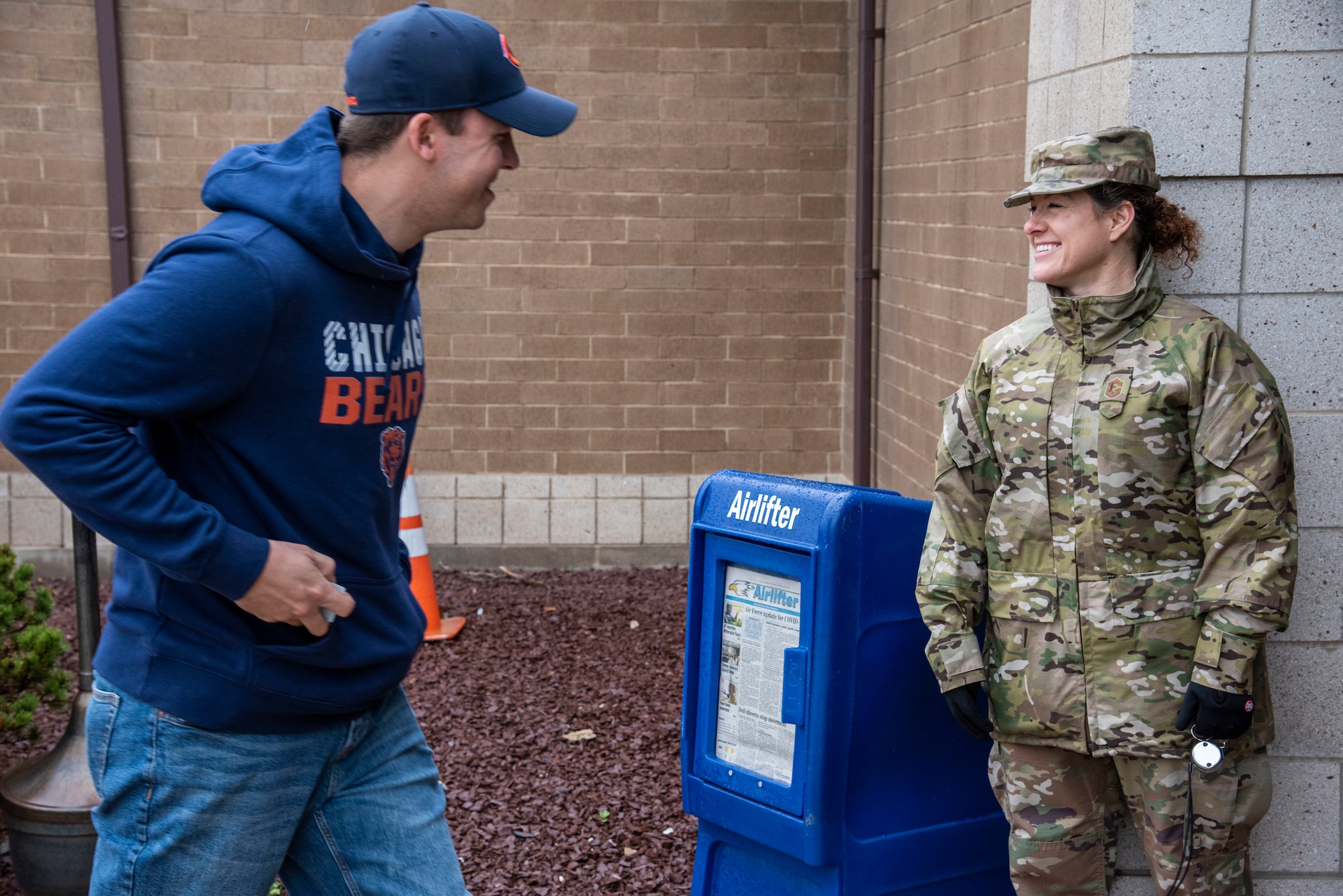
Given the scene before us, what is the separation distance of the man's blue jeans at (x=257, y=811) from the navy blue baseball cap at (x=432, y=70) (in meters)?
1.01

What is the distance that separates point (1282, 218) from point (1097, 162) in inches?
23.9

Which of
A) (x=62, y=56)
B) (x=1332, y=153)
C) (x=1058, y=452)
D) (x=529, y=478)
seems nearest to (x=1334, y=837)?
(x=1058, y=452)

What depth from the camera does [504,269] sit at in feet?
24.0

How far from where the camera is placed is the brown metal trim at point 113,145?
689 centimetres

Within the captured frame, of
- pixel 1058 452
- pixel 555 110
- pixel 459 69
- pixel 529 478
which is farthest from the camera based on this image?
pixel 529 478

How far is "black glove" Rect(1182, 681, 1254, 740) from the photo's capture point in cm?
256

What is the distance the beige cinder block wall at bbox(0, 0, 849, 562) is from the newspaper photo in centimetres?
439

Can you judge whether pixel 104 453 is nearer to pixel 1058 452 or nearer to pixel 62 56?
pixel 1058 452

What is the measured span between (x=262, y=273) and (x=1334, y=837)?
278 centimetres

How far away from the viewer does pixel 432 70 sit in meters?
2.12

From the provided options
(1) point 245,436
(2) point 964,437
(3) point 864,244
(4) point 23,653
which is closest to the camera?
(1) point 245,436

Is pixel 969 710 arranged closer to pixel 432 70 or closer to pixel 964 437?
pixel 964 437

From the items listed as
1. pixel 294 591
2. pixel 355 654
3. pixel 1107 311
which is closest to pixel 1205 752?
pixel 1107 311

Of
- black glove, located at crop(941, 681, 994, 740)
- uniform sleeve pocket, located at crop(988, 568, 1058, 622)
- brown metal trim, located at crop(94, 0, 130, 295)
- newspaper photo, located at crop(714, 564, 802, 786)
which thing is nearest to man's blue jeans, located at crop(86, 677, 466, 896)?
newspaper photo, located at crop(714, 564, 802, 786)
